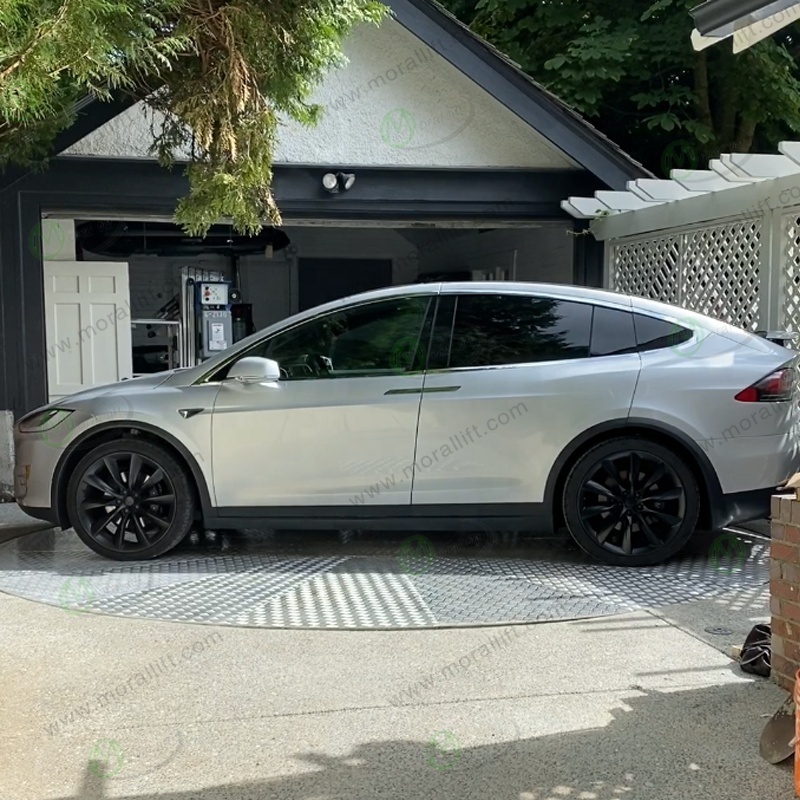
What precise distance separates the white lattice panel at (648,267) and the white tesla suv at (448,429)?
7.92 ft

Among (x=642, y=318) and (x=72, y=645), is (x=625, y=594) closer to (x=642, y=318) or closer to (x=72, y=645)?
(x=642, y=318)

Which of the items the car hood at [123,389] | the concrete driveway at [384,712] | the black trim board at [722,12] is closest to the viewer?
the concrete driveway at [384,712]

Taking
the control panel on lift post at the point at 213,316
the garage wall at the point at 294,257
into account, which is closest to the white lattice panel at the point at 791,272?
the control panel on lift post at the point at 213,316

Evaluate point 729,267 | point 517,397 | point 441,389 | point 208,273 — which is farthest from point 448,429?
point 208,273

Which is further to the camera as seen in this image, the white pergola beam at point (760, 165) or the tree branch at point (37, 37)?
the white pergola beam at point (760, 165)

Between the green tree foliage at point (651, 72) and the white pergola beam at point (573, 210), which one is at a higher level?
the green tree foliage at point (651, 72)

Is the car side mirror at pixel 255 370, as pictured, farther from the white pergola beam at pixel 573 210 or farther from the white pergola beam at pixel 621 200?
the white pergola beam at pixel 573 210

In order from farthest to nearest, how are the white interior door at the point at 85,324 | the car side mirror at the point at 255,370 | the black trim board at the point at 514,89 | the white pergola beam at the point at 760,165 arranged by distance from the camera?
the white interior door at the point at 85,324
the black trim board at the point at 514,89
the white pergola beam at the point at 760,165
the car side mirror at the point at 255,370

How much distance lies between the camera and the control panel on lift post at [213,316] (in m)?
11.4

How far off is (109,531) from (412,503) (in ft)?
6.23

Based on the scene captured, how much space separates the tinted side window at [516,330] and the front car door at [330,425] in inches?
9.6

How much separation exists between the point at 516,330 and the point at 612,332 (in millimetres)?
576

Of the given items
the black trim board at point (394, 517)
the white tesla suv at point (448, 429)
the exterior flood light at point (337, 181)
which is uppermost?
the exterior flood light at point (337, 181)

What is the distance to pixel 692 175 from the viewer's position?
7.09 m
